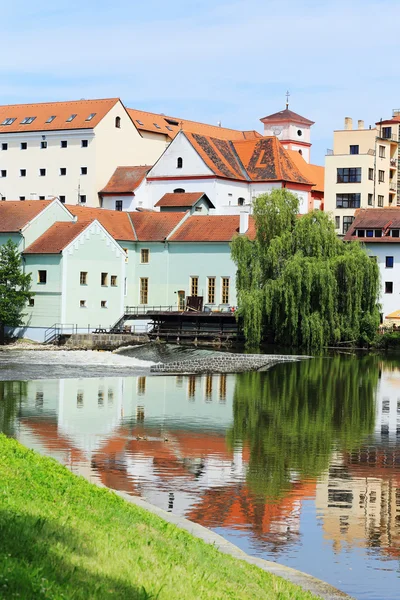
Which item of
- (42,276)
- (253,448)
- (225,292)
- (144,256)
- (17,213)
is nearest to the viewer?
(253,448)

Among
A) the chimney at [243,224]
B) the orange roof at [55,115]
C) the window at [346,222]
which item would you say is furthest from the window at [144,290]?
the orange roof at [55,115]

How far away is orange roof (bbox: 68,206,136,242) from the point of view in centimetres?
7588

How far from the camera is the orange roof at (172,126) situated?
336 ft

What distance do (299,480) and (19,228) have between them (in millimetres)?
47062

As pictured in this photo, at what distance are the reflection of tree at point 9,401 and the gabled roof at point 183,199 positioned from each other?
42.0 metres

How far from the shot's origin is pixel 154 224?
7888cm

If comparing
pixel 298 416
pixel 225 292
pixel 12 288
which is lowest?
pixel 298 416

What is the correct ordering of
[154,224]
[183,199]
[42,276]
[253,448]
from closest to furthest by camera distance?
[253,448] < [42,276] < [154,224] < [183,199]

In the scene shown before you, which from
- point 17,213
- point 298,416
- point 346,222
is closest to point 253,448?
point 298,416

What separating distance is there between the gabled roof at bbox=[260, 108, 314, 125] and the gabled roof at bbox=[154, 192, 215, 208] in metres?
44.1

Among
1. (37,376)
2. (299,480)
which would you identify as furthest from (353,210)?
(299,480)

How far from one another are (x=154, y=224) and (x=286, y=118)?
170 ft

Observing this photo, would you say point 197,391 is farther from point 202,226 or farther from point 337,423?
A: point 202,226

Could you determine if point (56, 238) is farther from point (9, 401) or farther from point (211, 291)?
point (9, 401)
